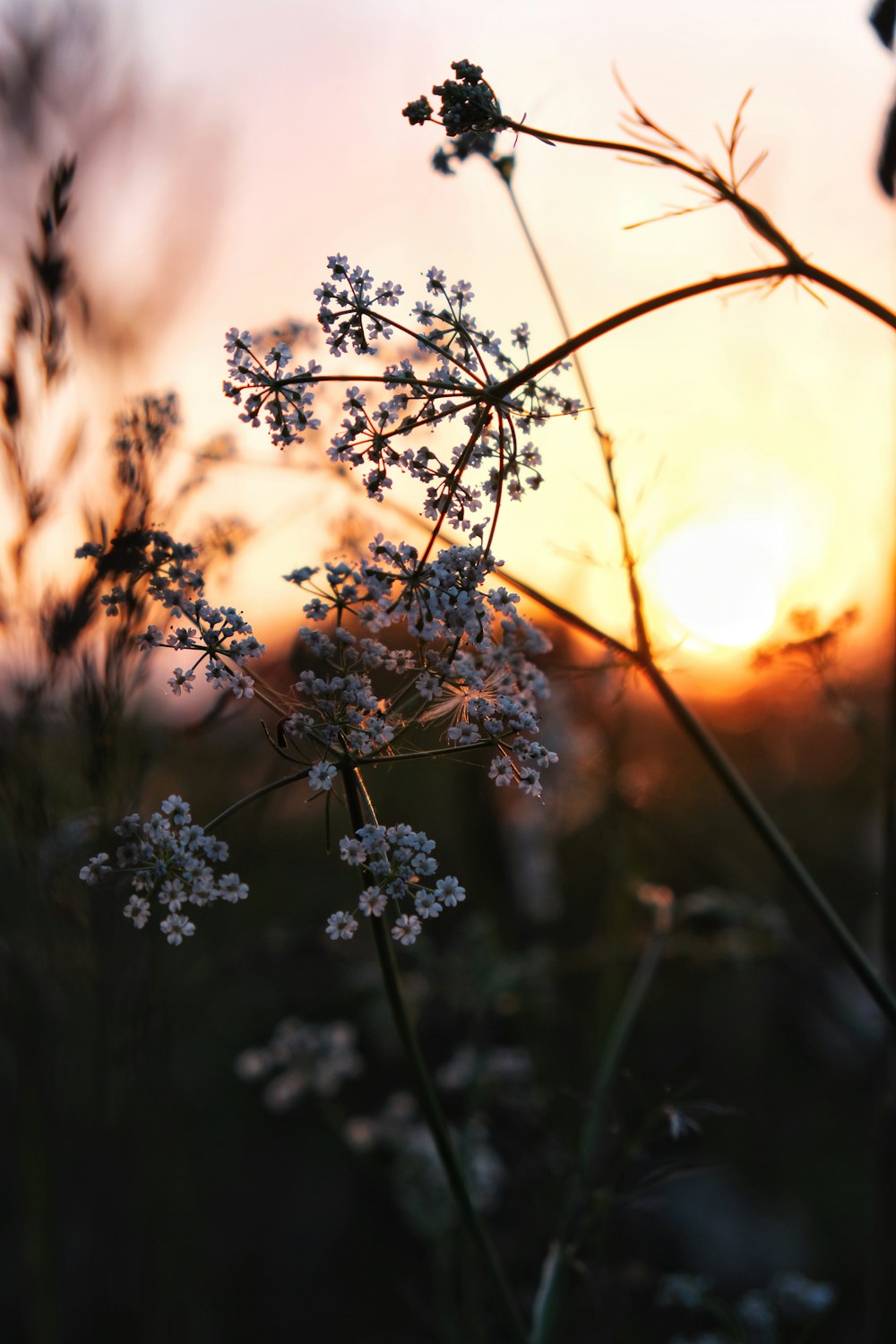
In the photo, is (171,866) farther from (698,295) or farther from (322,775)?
(698,295)

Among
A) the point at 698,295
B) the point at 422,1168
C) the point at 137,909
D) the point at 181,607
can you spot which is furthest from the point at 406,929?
the point at 422,1168

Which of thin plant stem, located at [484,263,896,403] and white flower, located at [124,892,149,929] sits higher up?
thin plant stem, located at [484,263,896,403]

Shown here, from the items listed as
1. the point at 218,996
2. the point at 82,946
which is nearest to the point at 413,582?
the point at 82,946

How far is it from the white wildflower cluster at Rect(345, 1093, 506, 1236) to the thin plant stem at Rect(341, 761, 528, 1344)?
145 centimetres

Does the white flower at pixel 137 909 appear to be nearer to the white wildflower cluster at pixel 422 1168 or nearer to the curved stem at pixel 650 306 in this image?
the curved stem at pixel 650 306

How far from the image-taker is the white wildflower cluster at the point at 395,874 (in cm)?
125

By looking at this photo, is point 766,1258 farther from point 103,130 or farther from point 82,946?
point 103,130

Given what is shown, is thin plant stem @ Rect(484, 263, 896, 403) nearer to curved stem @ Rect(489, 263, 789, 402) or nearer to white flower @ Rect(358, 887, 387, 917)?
curved stem @ Rect(489, 263, 789, 402)

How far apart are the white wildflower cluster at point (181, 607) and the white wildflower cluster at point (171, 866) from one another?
6.9 inches

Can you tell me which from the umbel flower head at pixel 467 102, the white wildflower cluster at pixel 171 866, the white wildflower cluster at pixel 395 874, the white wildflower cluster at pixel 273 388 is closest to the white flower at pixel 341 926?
the white wildflower cluster at pixel 395 874

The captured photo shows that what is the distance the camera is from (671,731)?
7938 millimetres

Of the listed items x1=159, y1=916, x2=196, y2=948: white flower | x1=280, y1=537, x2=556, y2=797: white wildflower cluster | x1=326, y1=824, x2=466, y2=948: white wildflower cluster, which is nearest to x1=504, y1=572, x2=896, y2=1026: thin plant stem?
x1=280, y1=537, x2=556, y2=797: white wildflower cluster

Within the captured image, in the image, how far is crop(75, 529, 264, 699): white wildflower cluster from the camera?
4.36 feet

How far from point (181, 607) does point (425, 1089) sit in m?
0.74
